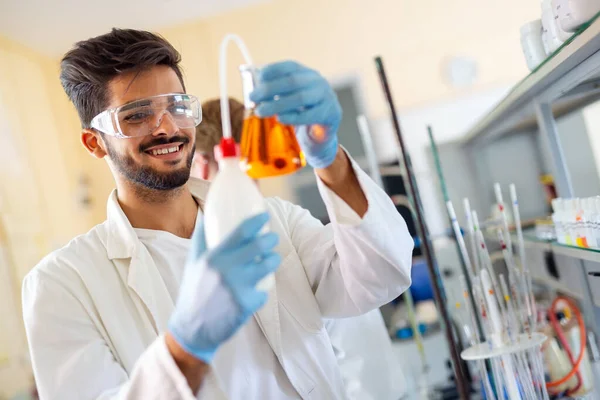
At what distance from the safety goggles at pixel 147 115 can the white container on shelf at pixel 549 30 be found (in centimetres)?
90

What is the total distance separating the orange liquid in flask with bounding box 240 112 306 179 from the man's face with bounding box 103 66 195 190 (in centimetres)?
38

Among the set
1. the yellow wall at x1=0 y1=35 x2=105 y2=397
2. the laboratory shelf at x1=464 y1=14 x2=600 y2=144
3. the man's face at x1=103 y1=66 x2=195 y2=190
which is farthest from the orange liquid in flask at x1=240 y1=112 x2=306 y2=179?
the yellow wall at x1=0 y1=35 x2=105 y2=397

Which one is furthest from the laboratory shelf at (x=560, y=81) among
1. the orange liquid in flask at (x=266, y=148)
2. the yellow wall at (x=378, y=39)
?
the yellow wall at (x=378, y=39)

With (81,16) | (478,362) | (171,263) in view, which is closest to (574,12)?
(478,362)

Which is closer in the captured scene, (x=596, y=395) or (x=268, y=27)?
(x=596, y=395)

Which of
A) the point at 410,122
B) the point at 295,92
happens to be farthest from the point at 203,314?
the point at 410,122

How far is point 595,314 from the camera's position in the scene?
5.88 ft

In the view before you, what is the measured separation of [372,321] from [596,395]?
2.62 ft

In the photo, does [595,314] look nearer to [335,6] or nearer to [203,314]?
[203,314]

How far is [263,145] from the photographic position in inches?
40.0

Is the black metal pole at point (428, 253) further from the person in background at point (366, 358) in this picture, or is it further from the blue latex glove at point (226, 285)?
the blue latex glove at point (226, 285)

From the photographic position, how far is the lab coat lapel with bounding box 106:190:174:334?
4.24 ft

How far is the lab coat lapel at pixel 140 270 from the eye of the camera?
1.29 metres

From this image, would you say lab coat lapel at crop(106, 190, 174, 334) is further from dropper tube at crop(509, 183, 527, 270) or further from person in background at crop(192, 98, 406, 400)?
dropper tube at crop(509, 183, 527, 270)
